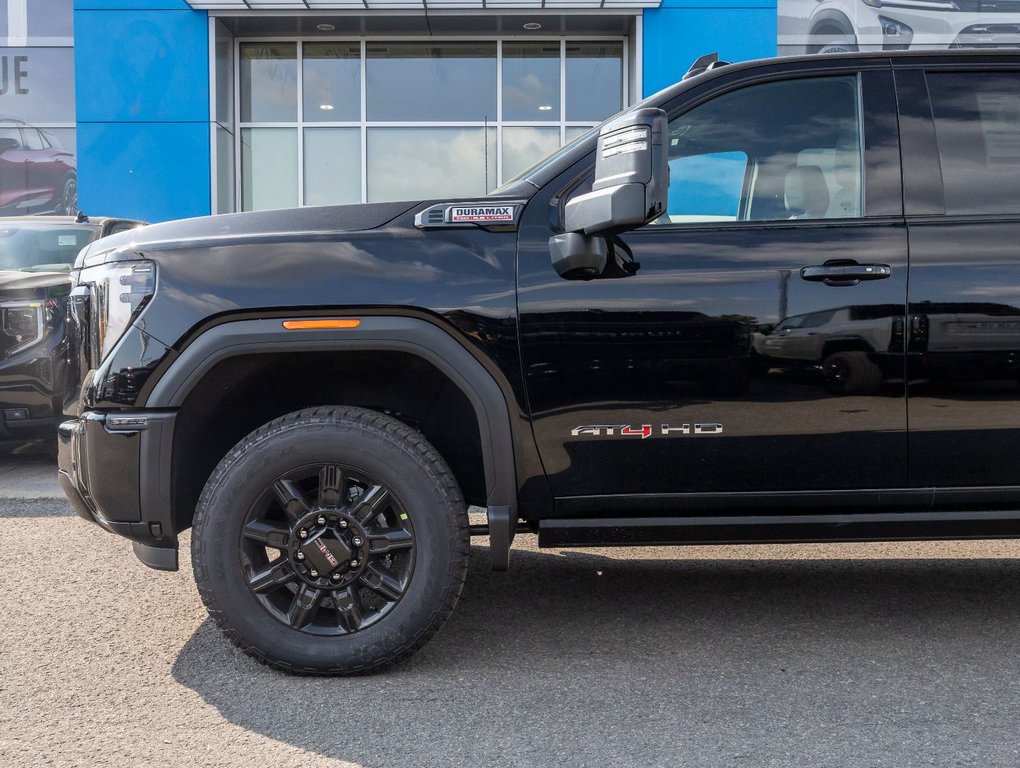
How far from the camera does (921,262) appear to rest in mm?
3127

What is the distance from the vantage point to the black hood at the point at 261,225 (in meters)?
3.13

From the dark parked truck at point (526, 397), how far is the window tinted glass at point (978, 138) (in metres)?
0.09

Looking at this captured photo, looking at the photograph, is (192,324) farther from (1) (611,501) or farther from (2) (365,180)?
(2) (365,180)

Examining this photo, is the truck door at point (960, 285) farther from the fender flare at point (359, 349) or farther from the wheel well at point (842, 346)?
the fender flare at point (359, 349)

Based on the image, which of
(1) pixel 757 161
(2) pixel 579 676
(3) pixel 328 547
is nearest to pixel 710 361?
(1) pixel 757 161

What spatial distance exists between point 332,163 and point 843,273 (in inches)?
490

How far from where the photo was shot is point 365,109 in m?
14.5

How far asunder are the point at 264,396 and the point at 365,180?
11.6 metres

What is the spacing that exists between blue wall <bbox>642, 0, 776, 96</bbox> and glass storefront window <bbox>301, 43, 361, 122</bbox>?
4243 mm

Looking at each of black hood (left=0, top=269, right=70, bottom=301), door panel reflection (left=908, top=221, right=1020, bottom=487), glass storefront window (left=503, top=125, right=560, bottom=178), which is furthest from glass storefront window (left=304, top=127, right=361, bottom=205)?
door panel reflection (left=908, top=221, right=1020, bottom=487)

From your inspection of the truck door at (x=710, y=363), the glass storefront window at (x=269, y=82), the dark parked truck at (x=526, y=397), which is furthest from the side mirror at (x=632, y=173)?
the glass storefront window at (x=269, y=82)

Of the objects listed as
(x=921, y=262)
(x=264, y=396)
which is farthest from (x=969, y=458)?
(x=264, y=396)

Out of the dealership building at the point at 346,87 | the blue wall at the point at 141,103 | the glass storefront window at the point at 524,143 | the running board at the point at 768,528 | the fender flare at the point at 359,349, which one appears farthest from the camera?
the glass storefront window at the point at 524,143

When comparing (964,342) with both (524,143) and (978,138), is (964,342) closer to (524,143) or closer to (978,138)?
(978,138)
